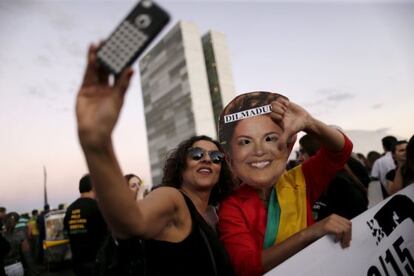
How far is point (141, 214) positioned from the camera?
1042mm

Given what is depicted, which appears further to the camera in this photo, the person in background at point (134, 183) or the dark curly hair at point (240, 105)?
the person in background at point (134, 183)

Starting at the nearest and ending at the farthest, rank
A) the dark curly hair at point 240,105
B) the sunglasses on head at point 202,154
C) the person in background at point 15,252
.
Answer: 1. the dark curly hair at point 240,105
2. the sunglasses on head at point 202,154
3. the person in background at point 15,252

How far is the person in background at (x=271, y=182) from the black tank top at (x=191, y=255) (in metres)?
0.12

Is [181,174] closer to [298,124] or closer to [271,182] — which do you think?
[271,182]

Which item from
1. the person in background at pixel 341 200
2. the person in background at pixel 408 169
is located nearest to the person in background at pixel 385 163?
the person in background at pixel 408 169

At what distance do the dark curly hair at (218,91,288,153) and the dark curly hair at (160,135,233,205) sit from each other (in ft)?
0.56

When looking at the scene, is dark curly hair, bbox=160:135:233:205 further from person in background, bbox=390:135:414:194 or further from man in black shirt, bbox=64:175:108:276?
man in black shirt, bbox=64:175:108:276

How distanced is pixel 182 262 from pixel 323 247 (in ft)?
2.05

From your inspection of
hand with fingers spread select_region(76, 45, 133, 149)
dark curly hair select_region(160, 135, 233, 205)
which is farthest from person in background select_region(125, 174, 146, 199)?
hand with fingers spread select_region(76, 45, 133, 149)

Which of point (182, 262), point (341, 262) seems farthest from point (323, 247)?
point (182, 262)

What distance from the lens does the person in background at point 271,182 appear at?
148 cm

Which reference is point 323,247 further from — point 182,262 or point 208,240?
point 182,262

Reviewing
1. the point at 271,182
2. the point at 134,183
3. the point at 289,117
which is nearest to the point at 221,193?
the point at 271,182

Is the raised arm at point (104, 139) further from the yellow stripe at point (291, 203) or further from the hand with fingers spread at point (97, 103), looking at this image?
the yellow stripe at point (291, 203)
